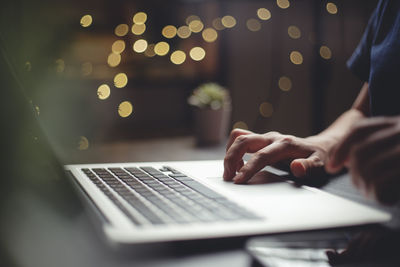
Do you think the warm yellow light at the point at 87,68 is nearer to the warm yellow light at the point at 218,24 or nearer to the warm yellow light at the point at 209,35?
the warm yellow light at the point at 209,35

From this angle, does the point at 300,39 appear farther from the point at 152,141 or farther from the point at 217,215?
the point at 217,215

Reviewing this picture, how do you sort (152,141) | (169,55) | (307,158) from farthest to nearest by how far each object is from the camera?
(169,55) → (152,141) → (307,158)

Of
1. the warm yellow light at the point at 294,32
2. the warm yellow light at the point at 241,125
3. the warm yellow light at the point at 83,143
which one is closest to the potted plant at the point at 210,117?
the warm yellow light at the point at 83,143

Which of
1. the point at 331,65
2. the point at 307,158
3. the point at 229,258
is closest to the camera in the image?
the point at 229,258

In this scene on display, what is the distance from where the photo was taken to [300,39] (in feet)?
9.95

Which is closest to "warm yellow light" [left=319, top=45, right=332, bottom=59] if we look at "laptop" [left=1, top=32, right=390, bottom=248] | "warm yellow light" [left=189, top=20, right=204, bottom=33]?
"warm yellow light" [left=189, top=20, right=204, bottom=33]

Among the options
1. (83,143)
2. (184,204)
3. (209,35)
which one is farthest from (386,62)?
(209,35)

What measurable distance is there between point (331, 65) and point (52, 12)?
2167 millimetres

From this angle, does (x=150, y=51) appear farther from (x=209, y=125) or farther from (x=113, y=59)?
(x=209, y=125)

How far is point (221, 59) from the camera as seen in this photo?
3289 millimetres

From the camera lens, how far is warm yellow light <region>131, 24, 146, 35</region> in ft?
10.9

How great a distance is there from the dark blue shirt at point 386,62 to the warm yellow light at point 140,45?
2549 millimetres

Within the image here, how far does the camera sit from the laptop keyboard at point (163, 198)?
1.29 ft

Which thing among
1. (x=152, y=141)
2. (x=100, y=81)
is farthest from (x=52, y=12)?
(x=100, y=81)
